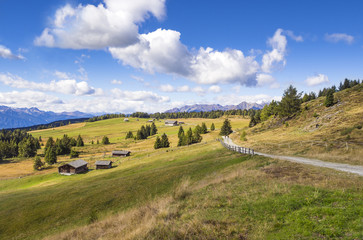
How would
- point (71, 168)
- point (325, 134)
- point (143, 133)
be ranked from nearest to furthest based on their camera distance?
point (325, 134) → point (71, 168) → point (143, 133)

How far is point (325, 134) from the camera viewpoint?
4259 cm

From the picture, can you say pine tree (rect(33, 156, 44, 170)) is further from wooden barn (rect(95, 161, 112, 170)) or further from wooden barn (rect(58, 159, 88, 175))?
wooden barn (rect(95, 161, 112, 170))

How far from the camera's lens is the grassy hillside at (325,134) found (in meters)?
25.4

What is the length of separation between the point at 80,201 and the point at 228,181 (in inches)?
811

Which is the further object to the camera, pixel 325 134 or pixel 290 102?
pixel 290 102

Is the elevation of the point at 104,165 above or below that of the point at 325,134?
below

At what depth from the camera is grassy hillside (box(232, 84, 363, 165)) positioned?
83.5 feet

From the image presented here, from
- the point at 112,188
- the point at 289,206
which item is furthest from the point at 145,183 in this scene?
the point at 289,206

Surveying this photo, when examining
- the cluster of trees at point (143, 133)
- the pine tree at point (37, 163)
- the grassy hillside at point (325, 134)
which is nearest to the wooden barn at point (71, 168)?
the pine tree at point (37, 163)

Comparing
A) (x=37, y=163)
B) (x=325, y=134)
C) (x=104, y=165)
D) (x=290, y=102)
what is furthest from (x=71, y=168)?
(x=290, y=102)

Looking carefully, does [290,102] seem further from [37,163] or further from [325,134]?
[37,163]

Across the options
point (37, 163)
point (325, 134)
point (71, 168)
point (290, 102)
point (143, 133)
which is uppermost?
point (290, 102)

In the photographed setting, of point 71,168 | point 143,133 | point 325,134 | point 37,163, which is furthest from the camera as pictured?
point 143,133

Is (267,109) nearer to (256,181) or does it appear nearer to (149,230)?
(256,181)
